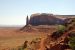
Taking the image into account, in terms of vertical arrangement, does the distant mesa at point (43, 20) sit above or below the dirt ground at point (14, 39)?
above

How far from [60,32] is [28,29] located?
5987 centimetres

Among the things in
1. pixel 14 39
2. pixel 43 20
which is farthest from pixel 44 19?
pixel 14 39

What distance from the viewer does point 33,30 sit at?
8294cm

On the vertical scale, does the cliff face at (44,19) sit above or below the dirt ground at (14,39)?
above

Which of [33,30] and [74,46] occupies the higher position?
[74,46]

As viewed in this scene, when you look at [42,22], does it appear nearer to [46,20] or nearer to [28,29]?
[46,20]

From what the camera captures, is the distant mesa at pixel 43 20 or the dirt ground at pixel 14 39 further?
the distant mesa at pixel 43 20

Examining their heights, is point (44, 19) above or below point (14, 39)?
above

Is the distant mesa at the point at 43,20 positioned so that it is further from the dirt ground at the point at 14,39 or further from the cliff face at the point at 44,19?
the dirt ground at the point at 14,39

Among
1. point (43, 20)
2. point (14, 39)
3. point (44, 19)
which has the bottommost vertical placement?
point (14, 39)

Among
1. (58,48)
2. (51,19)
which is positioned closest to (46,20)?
(51,19)

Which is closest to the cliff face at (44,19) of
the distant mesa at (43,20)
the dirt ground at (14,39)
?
the distant mesa at (43,20)

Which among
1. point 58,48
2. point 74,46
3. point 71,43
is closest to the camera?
point 74,46

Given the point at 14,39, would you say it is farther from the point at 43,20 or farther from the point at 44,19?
the point at 43,20
